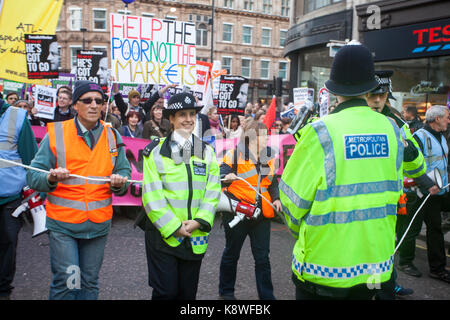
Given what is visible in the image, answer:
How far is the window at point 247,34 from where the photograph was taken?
46.3 m

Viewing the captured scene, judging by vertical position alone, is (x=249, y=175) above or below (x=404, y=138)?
below

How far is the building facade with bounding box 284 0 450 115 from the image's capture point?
11.4m

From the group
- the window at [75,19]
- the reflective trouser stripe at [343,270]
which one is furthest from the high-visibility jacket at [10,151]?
the window at [75,19]

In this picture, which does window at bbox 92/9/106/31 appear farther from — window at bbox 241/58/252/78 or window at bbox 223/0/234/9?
window at bbox 241/58/252/78

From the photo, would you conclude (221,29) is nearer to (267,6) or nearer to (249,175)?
(267,6)

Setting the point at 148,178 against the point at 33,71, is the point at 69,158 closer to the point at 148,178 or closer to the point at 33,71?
A: the point at 148,178

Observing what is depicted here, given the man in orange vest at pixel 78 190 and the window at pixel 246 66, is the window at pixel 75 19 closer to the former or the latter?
the window at pixel 246 66

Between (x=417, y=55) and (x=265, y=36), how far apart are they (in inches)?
1467

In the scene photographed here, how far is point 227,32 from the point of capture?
149 ft

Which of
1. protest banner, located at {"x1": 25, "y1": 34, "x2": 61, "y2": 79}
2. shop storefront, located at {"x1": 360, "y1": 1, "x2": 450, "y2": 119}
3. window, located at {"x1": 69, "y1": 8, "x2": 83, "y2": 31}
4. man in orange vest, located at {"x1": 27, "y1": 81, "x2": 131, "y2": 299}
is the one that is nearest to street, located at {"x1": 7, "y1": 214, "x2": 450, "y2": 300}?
man in orange vest, located at {"x1": 27, "y1": 81, "x2": 131, "y2": 299}

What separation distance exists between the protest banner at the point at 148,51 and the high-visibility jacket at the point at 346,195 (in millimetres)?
6504

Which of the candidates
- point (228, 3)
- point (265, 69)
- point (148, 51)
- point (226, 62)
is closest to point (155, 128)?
point (148, 51)

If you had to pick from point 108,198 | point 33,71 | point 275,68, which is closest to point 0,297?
point 108,198

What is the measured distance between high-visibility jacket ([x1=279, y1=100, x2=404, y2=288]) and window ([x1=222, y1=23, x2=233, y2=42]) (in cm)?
4499
